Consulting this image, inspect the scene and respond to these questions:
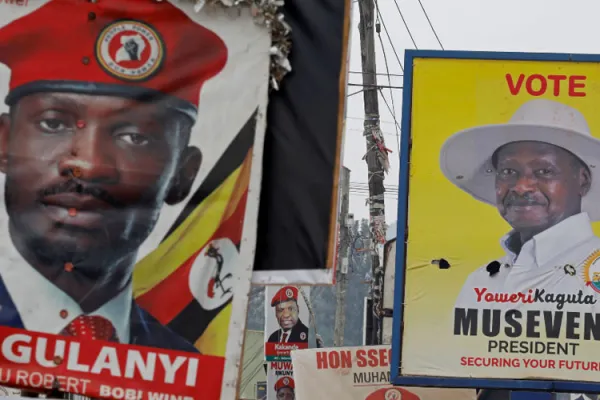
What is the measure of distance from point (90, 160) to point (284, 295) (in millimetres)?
17896

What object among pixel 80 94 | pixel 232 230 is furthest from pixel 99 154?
pixel 232 230

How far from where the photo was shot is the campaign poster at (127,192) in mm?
5676

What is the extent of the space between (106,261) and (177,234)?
37 centimetres

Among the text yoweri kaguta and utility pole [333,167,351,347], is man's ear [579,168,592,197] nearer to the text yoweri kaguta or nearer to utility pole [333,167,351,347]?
the text yoweri kaguta

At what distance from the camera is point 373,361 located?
13.1 metres

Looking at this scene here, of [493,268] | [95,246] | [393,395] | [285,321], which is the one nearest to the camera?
[95,246]

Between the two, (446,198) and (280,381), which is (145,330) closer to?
(446,198)

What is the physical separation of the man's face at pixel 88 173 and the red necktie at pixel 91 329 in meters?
0.26

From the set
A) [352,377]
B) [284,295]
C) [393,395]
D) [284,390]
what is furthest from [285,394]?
[393,395]

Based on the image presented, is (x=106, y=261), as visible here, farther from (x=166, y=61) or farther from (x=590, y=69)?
(x=590, y=69)

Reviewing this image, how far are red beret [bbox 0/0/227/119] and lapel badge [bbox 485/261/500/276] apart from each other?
17.9ft

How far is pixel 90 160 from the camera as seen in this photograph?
5852 millimetres

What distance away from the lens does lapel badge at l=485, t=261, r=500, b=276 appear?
35.8 ft

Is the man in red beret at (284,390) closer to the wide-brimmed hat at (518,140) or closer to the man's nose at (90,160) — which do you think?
the wide-brimmed hat at (518,140)
